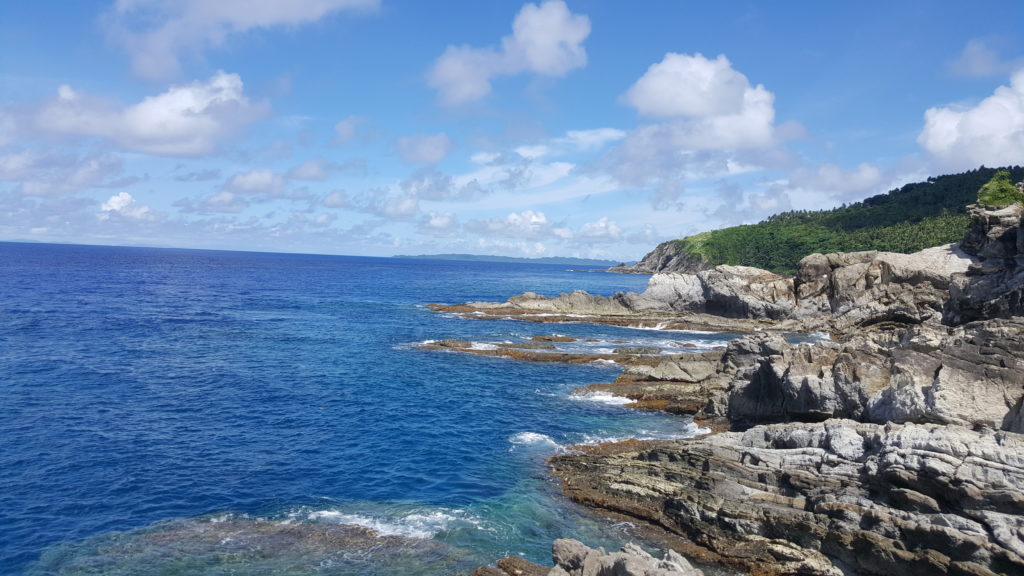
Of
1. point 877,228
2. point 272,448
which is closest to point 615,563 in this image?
point 272,448

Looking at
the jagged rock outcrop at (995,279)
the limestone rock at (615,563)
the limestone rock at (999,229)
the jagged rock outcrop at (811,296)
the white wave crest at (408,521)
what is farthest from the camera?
the jagged rock outcrop at (811,296)

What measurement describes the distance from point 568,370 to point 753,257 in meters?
139

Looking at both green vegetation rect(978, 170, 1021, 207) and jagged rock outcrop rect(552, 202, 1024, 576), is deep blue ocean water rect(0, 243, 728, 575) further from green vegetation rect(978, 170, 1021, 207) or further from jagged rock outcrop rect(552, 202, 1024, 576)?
green vegetation rect(978, 170, 1021, 207)

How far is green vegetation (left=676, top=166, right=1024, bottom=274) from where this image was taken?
120 meters

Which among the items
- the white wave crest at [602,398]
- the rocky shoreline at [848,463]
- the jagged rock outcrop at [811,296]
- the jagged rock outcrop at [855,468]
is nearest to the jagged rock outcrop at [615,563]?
the rocky shoreline at [848,463]

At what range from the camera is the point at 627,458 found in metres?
30.2

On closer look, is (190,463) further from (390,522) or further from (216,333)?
(216,333)

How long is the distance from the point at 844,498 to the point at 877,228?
146 m

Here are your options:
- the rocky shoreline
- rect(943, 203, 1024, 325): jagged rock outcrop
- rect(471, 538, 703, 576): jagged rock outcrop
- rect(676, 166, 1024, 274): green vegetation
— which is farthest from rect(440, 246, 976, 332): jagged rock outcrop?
rect(471, 538, 703, 576): jagged rock outcrop

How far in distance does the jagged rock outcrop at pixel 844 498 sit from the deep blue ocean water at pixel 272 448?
11.5 ft

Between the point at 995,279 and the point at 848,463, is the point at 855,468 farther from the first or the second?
the point at 995,279

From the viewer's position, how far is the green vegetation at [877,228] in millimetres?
120188

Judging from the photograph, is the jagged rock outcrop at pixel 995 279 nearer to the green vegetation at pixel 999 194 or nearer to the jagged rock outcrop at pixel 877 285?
the jagged rock outcrop at pixel 877 285

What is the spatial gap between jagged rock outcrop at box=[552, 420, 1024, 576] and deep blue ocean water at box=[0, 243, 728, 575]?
3.51 meters
